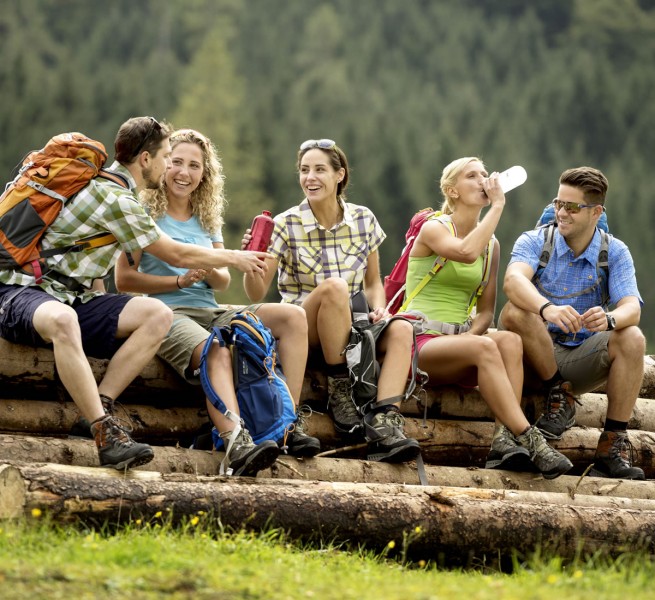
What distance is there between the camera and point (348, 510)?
6238 millimetres

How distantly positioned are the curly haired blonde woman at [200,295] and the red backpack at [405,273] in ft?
3.98

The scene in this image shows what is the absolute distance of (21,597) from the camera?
4.76 m

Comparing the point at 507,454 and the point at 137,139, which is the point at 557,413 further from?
the point at 137,139

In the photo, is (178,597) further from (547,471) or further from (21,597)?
(547,471)

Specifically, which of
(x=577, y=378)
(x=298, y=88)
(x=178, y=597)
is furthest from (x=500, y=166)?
(x=178, y=597)

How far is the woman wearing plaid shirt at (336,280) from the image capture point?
7.66 m

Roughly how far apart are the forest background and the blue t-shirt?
3453 centimetres

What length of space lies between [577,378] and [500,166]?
49949 mm

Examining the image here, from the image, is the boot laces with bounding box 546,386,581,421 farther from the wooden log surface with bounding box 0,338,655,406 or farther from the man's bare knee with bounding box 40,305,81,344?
the man's bare knee with bounding box 40,305,81,344

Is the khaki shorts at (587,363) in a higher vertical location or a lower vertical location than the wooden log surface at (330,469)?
Result: higher

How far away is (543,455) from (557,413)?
2.62 ft

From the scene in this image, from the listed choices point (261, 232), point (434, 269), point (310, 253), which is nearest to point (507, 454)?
point (434, 269)

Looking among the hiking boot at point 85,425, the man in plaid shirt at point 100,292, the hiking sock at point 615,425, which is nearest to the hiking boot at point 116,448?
the man in plaid shirt at point 100,292

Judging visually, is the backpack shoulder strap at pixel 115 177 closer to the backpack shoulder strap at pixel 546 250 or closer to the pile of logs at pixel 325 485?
the pile of logs at pixel 325 485
